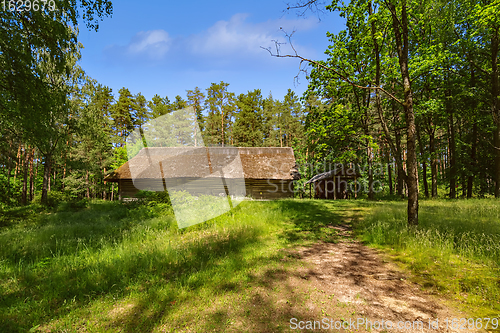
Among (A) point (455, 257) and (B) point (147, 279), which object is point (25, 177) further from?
(A) point (455, 257)

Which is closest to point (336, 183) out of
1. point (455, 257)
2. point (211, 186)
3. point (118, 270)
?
point (211, 186)

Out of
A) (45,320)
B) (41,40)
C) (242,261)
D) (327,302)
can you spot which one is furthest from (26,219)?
(327,302)

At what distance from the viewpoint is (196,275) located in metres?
3.89

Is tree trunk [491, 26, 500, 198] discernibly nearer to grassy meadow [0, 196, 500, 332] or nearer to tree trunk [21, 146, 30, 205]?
grassy meadow [0, 196, 500, 332]

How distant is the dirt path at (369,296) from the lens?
100 inches

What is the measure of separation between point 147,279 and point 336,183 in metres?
22.6

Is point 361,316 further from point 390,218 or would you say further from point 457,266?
point 390,218

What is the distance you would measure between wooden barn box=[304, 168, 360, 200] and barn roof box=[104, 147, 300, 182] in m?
4.13

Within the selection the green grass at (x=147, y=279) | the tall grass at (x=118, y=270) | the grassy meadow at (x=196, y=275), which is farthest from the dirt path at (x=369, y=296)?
the tall grass at (x=118, y=270)

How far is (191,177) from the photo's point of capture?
67.4ft

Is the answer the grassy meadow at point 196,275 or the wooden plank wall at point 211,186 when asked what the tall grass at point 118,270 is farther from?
the wooden plank wall at point 211,186

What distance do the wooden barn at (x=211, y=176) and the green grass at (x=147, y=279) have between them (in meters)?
13.6

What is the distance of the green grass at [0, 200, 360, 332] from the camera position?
277 cm

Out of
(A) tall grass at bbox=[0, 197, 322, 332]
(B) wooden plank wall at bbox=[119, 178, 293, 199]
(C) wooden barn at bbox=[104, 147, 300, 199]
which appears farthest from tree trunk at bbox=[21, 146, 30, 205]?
(A) tall grass at bbox=[0, 197, 322, 332]
